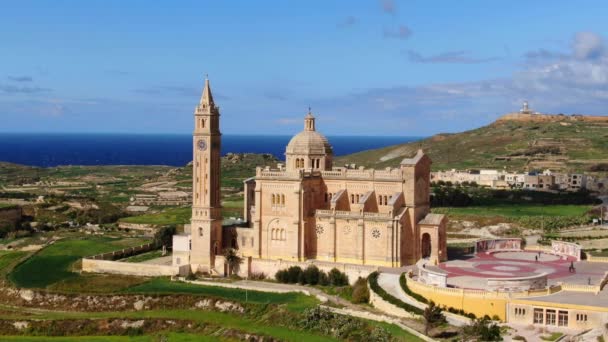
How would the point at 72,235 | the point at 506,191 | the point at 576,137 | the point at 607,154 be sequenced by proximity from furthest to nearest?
the point at 576,137 < the point at 607,154 < the point at 506,191 < the point at 72,235

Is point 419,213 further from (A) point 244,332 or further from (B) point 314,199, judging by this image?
(A) point 244,332

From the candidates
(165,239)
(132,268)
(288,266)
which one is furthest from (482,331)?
(165,239)

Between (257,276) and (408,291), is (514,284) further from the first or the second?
(257,276)

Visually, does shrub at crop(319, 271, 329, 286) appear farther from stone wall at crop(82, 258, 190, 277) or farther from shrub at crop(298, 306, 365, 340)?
stone wall at crop(82, 258, 190, 277)

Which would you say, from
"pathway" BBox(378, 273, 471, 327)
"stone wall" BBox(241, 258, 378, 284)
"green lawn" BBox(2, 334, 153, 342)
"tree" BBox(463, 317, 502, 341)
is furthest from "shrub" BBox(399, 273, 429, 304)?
"green lawn" BBox(2, 334, 153, 342)

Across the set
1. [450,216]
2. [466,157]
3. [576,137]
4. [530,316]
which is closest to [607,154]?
[576,137]

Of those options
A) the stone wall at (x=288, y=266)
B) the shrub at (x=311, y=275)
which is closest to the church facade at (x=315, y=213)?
the stone wall at (x=288, y=266)
